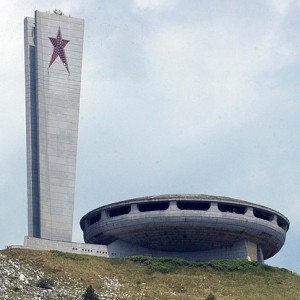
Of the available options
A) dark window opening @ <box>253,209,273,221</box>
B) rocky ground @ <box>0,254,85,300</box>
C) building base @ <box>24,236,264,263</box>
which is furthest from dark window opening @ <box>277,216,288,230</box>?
rocky ground @ <box>0,254,85,300</box>

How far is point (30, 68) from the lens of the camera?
101m

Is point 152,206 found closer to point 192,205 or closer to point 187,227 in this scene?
point 192,205

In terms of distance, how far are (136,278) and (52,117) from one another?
18.6 meters

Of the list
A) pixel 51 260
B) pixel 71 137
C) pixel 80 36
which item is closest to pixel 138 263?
pixel 51 260

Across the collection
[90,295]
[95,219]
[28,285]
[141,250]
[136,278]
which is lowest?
[90,295]

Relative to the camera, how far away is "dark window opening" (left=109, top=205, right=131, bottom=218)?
97625 millimetres

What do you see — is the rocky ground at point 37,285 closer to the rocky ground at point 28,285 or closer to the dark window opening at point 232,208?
the rocky ground at point 28,285

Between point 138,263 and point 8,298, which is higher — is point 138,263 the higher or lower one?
the higher one

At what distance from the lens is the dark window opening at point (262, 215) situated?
323 feet

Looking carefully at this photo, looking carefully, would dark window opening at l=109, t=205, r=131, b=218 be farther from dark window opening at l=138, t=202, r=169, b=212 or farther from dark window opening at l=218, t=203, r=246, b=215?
dark window opening at l=218, t=203, r=246, b=215

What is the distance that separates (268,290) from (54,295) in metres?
14.7

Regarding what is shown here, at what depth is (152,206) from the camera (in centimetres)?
9731

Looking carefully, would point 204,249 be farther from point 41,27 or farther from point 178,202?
point 41,27

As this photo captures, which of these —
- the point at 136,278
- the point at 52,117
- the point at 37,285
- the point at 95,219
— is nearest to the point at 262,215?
the point at 95,219
